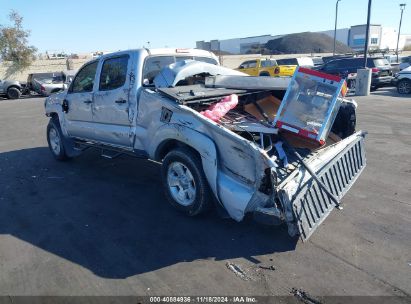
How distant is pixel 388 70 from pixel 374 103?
5.08 metres

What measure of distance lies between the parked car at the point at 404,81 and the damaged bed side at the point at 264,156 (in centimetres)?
1381

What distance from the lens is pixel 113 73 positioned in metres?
5.57

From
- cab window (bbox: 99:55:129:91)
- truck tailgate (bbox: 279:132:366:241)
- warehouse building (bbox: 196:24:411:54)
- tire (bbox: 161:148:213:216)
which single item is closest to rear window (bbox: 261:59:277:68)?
cab window (bbox: 99:55:129:91)

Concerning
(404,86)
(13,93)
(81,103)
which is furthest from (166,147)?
(13,93)

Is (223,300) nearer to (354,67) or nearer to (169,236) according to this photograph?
(169,236)

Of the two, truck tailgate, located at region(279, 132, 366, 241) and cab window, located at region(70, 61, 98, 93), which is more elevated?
cab window, located at region(70, 61, 98, 93)

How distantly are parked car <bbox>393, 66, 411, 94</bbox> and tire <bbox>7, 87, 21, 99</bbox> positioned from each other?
22832 mm

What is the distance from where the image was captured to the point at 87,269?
11.5ft

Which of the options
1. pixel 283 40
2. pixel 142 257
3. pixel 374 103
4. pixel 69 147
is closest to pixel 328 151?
pixel 142 257

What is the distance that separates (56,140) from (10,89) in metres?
20.0

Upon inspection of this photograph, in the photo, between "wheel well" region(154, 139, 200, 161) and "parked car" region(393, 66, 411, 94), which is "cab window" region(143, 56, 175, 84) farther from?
"parked car" region(393, 66, 411, 94)

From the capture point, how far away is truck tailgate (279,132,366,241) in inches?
137

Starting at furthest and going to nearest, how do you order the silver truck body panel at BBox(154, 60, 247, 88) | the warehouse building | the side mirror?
the warehouse building → the side mirror → the silver truck body panel at BBox(154, 60, 247, 88)

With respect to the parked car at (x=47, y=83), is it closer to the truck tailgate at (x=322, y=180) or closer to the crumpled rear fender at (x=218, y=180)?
the crumpled rear fender at (x=218, y=180)
